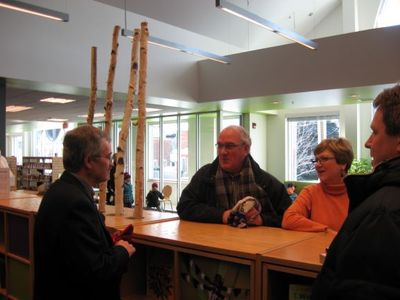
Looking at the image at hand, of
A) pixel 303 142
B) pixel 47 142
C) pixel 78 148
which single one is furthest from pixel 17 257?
pixel 47 142

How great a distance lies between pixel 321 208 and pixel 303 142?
35.6 ft

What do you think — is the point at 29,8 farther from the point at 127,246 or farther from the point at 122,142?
the point at 127,246

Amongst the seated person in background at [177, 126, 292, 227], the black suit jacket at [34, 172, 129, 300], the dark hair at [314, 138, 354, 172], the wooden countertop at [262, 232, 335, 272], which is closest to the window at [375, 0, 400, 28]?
the dark hair at [314, 138, 354, 172]

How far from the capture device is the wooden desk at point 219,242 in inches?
59.8

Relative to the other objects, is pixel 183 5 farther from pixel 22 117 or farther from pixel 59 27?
pixel 22 117

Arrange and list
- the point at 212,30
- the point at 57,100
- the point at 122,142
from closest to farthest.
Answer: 1. the point at 122,142
2. the point at 212,30
3. the point at 57,100

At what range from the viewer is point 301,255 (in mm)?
1455

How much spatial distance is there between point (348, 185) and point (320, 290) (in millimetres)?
284

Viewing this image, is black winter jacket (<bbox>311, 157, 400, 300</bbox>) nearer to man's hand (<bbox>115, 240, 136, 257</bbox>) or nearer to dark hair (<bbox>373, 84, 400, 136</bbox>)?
dark hair (<bbox>373, 84, 400, 136</bbox>)

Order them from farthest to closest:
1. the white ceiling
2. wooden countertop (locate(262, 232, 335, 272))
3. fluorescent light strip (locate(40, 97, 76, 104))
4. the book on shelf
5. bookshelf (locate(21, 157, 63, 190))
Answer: fluorescent light strip (locate(40, 97, 76, 104))
bookshelf (locate(21, 157, 63, 190))
the white ceiling
the book on shelf
wooden countertop (locate(262, 232, 335, 272))

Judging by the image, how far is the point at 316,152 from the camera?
227 centimetres

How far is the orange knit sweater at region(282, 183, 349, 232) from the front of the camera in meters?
2.05

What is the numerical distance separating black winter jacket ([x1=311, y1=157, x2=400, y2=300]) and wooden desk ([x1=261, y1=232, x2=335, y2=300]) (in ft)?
1.22

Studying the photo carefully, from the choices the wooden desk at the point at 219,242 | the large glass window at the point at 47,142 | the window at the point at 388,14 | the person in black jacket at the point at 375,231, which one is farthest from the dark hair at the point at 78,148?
the large glass window at the point at 47,142
